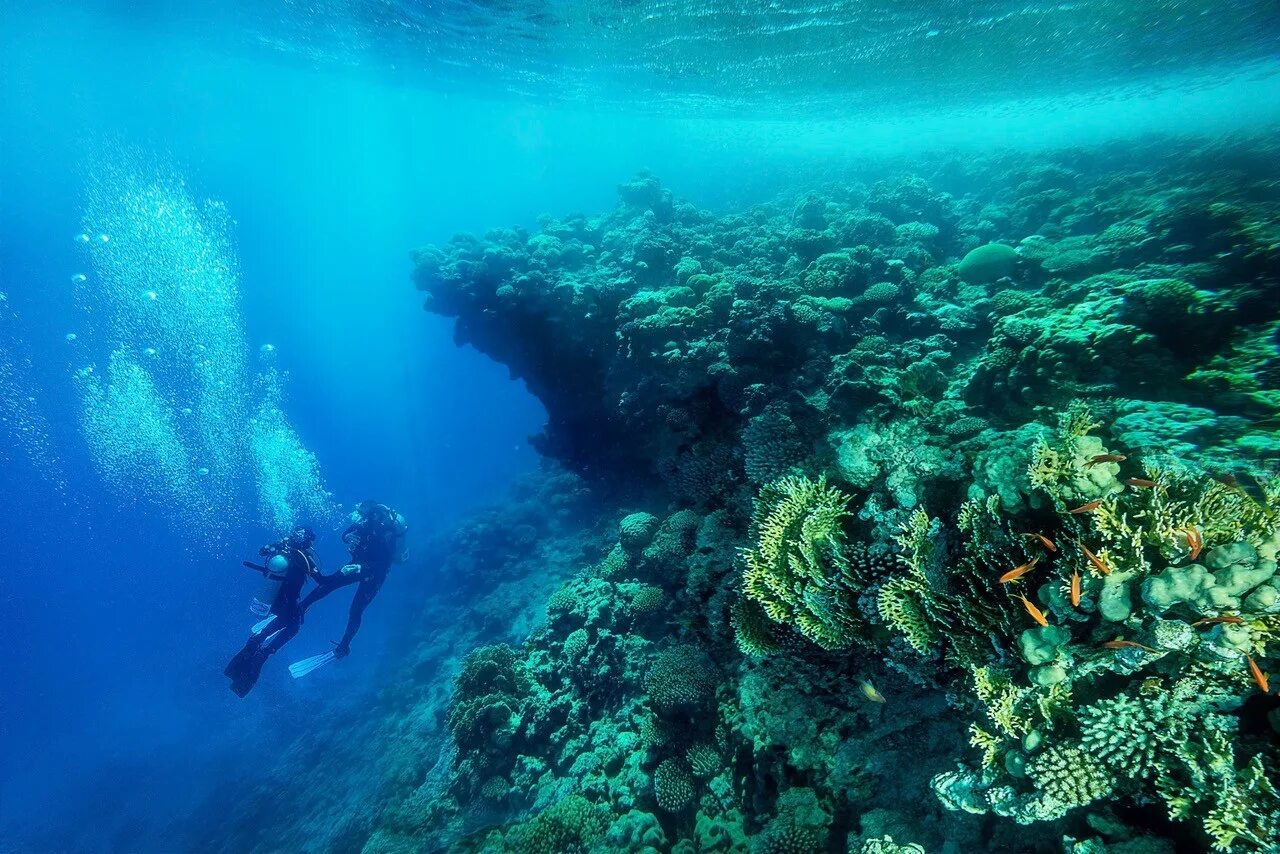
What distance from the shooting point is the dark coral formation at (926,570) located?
2.64m

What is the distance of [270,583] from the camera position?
1259cm

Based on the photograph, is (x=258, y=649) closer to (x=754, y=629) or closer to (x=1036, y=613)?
(x=754, y=629)

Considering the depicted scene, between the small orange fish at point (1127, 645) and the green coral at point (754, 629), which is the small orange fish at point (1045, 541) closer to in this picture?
the small orange fish at point (1127, 645)

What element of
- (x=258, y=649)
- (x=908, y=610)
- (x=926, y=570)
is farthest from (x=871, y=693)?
(x=258, y=649)

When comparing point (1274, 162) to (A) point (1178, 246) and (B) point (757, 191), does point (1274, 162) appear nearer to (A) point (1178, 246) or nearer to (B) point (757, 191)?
(A) point (1178, 246)

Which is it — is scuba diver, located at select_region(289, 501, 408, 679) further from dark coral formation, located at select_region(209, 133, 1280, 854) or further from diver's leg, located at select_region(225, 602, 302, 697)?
dark coral formation, located at select_region(209, 133, 1280, 854)

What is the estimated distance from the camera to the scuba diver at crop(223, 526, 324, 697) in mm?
11305

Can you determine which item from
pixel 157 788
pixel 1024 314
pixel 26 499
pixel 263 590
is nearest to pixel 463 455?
pixel 157 788

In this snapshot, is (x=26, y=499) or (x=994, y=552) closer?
(x=994, y=552)

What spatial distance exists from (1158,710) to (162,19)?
119ft

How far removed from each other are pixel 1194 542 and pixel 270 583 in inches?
622

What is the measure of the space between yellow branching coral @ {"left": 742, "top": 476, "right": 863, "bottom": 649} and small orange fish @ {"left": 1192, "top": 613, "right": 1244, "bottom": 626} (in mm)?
1834

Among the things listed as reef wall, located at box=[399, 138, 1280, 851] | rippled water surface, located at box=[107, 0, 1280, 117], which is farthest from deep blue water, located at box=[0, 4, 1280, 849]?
reef wall, located at box=[399, 138, 1280, 851]

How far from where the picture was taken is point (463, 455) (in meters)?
73.4
